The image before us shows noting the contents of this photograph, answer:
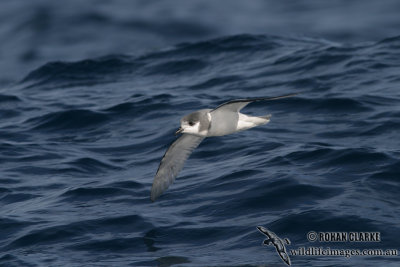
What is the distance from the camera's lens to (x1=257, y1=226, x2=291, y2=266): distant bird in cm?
1071

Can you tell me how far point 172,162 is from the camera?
475 inches

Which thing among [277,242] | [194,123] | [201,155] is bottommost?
[277,242]

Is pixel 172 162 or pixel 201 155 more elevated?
pixel 201 155

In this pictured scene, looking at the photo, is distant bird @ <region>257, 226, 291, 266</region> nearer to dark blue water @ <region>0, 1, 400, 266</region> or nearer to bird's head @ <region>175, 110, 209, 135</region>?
dark blue water @ <region>0, 1, 400, 266</region>

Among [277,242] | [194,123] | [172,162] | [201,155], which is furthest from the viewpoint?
[201,155]

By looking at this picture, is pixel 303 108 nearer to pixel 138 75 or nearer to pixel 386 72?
pixel 386 72

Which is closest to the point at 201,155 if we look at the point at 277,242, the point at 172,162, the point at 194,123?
the point at 172,162

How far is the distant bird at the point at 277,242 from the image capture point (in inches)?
422

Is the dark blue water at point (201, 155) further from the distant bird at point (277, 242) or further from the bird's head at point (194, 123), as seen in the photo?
the bird's head at point (194, 123)

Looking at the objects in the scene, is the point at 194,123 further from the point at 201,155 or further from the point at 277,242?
the point at 201,155

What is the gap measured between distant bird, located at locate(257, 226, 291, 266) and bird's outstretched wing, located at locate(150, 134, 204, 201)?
164 centimetres

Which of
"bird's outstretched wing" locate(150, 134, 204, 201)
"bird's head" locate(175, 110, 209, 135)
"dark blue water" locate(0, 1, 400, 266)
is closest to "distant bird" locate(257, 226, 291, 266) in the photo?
"dark blue water" locate(0, 1, 400, 266)

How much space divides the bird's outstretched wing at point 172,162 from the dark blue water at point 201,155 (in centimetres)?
63

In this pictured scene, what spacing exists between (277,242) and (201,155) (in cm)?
432
